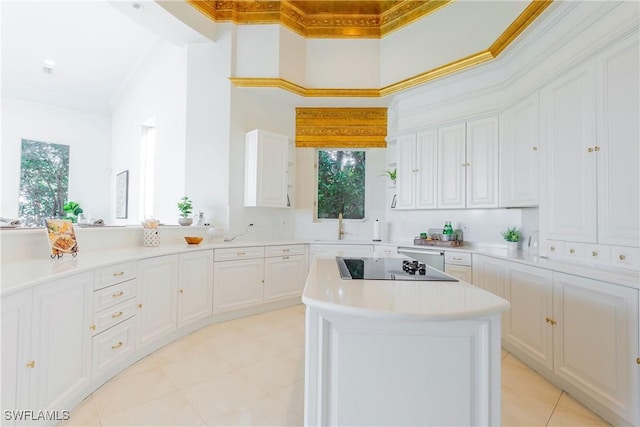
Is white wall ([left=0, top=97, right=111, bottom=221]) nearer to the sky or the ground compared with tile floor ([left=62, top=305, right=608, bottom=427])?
nearer to the sky

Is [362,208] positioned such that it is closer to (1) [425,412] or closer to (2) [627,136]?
(2) [627,136]

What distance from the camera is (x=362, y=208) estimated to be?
466cm

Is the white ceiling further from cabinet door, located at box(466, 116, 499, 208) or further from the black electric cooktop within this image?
cabinet door, located at box(466, 116, 499, 208)

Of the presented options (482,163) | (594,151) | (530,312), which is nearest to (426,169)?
(482,163)

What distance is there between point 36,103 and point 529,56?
8285 mm

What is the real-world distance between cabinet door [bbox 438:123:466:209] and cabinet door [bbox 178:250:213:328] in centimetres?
289

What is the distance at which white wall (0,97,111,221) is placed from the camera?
18.0 feet

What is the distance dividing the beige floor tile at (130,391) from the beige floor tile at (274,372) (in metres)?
0.55

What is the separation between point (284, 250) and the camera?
3842 millimetres

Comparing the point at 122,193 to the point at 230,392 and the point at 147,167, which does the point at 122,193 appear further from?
the point at 230,392

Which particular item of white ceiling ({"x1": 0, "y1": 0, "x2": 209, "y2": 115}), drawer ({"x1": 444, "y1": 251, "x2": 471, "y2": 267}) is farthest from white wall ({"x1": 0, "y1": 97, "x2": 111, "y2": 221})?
drawer ({"x1": 444, "y1": 251, "x2": 471, "y2": 267})

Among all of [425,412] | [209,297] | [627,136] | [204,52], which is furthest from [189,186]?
[627,136]

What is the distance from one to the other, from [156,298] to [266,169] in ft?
6.83

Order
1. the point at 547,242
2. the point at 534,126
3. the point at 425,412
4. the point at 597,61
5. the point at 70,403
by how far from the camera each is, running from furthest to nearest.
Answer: the point at 534,126 < the point at 547,242 < the point at 597,61 < the point at 70,403 < the point at 425,412
